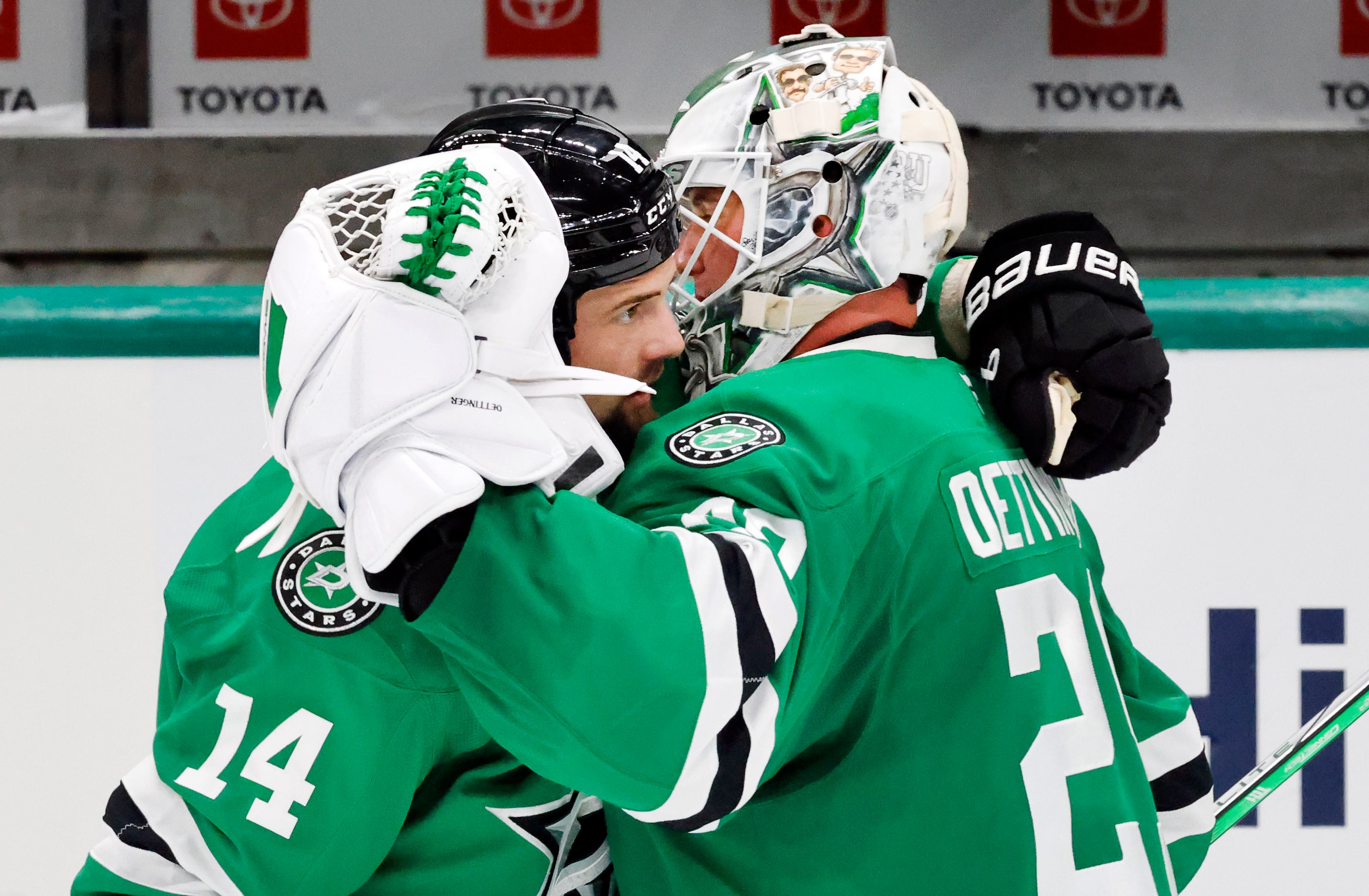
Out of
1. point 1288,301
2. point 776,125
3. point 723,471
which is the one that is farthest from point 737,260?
point 1288,301

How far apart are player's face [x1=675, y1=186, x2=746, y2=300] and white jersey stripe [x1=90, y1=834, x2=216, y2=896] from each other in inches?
29.5

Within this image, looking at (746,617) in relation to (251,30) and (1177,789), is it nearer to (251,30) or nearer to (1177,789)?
(1177,789)

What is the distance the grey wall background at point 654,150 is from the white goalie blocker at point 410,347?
2519 mm

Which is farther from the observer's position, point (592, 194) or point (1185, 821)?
point (1185, 821)

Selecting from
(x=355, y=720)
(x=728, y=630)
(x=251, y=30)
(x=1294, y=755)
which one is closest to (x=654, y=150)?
(x=251, y=30)

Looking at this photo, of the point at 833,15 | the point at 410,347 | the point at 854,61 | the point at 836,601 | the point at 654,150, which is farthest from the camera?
the point at 833,15

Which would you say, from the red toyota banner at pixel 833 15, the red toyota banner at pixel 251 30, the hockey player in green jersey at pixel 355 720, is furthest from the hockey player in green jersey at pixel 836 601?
the red toyota banner at pixel 251 30

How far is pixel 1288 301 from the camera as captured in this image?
79.9 inches

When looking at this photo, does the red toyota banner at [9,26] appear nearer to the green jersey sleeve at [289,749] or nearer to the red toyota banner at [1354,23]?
the green jersey sleeve at [289,749]

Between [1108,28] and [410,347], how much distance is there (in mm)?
3053

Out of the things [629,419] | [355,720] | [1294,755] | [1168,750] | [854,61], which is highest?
[854,61]

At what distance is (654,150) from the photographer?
3412 mm

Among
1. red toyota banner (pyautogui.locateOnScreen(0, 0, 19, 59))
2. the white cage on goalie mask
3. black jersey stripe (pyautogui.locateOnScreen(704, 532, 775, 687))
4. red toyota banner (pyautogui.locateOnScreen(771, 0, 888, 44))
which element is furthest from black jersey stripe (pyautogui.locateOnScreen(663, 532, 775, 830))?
red toyota banner (pyautogui.locateOnScreen(0, 0, 19, 59))

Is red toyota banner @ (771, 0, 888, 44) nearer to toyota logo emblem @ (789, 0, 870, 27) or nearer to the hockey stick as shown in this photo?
toyota logo emblem @ (789, 0, 870, 27)
